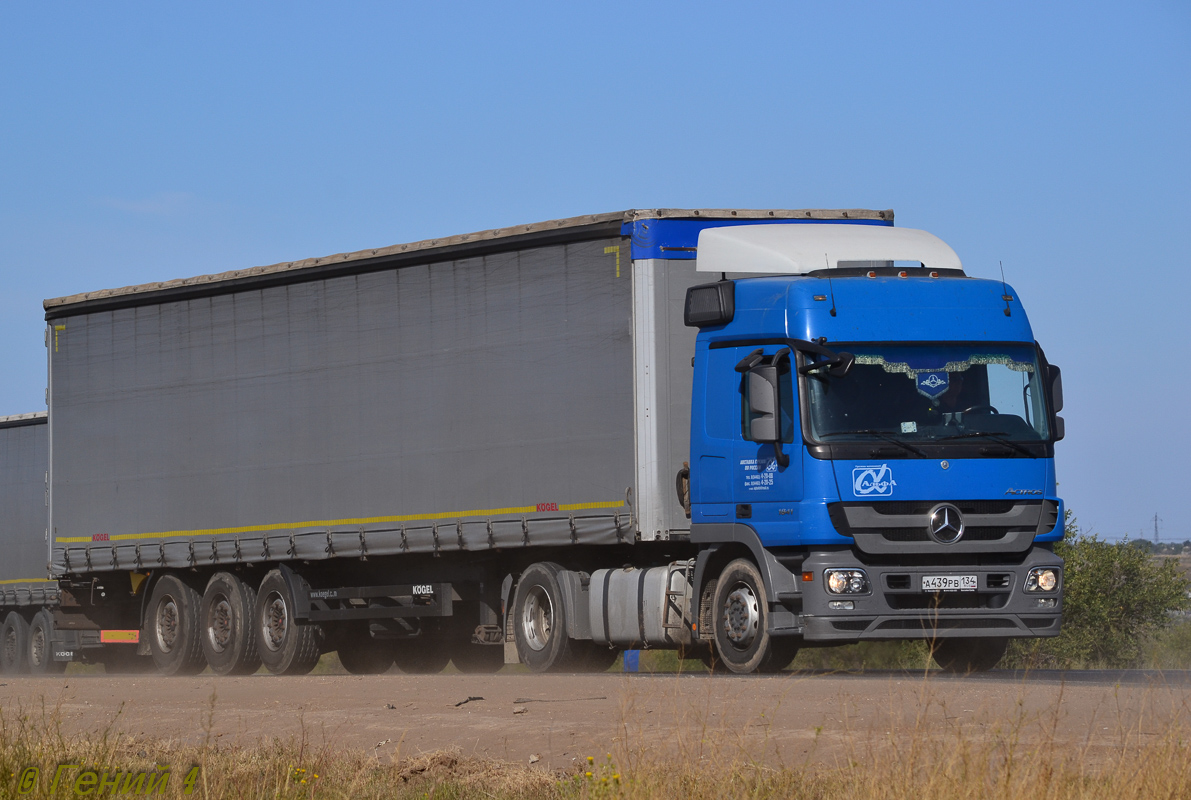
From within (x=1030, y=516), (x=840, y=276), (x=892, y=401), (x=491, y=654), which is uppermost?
(x=840, y=276)

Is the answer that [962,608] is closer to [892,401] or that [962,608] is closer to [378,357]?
[892,401]

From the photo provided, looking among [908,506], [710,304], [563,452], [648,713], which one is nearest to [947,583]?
[908,506]

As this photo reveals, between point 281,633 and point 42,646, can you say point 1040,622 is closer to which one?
point 281,633

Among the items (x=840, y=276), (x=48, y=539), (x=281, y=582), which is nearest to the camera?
(x=840, y=276)

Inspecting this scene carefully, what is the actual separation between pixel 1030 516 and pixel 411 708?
561 centimetres

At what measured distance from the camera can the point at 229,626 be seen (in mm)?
21250

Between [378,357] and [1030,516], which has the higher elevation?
[378,357]

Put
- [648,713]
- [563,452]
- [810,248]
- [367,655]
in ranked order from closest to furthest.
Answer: [648,713] → [810,248] → [563,452] → [367,655]

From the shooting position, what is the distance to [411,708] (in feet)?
41.1

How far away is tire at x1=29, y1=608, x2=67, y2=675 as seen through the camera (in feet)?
104

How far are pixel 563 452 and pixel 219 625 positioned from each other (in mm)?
6639

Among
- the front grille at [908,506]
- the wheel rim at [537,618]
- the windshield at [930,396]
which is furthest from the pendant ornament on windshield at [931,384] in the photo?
the wheel rim at [537,618]

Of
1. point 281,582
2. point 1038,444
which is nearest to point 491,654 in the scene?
point 281,582

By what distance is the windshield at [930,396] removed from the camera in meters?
14.3
